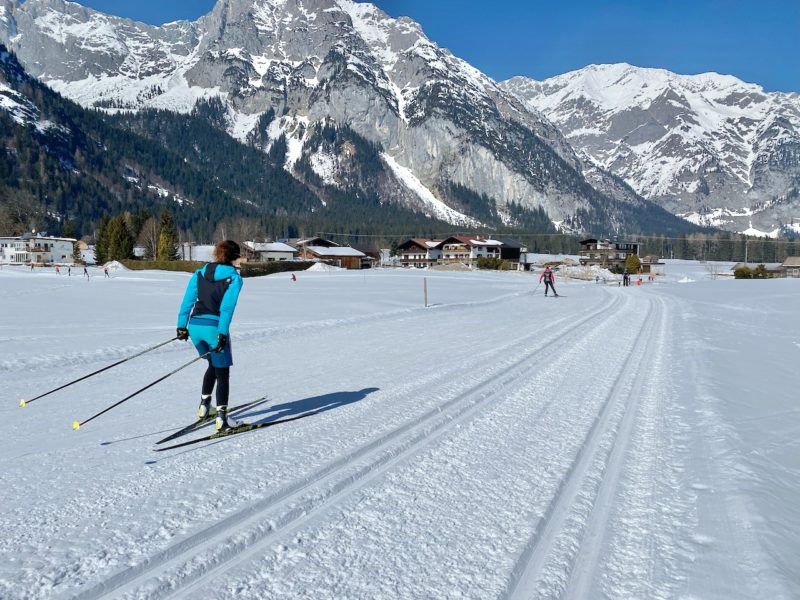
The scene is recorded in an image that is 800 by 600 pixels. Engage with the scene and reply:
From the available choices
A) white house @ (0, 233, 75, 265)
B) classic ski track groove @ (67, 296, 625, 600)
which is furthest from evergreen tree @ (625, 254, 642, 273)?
classic ski track groove @ (67, 296, 625, 600)

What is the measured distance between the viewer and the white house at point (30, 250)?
10669 centimetres

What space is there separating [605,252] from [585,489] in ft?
458

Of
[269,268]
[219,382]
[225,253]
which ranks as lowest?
[219,382]

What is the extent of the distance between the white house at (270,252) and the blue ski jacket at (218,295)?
107m

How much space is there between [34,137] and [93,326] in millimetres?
218002

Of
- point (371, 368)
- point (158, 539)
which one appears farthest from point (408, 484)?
point (371, 368)

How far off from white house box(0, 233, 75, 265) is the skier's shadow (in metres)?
117

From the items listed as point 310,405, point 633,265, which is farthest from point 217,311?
point 633,265

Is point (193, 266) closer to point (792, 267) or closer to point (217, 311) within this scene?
point (217, 311)

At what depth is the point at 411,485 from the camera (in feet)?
15.9

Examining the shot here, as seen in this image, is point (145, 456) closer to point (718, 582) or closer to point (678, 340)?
point (718, 582)

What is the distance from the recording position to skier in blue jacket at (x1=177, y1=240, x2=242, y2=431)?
6270 mm

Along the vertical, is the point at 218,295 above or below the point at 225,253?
below

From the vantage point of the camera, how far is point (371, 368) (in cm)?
1072
